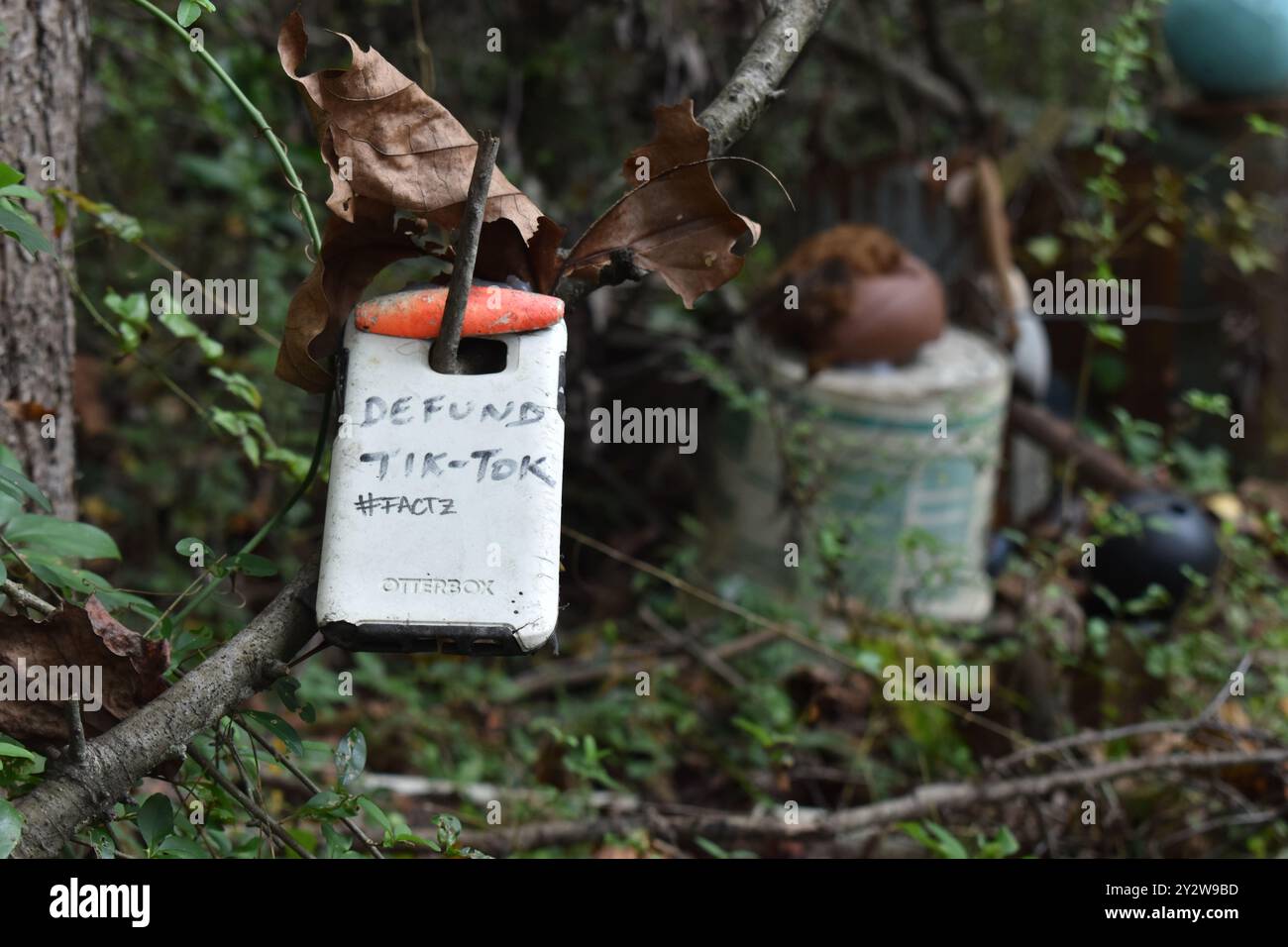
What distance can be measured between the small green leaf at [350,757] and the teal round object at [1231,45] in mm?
4518

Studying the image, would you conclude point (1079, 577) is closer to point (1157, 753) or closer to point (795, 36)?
point (1157, 753)

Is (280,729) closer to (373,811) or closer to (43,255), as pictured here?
(373,811)

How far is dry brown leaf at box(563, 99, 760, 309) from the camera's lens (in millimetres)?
1255

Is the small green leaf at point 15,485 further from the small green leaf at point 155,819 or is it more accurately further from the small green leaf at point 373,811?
the small green leaf at point 373,811

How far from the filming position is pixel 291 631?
117 centimetres

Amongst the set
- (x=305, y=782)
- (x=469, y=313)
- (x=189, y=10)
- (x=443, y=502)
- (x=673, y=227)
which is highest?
(x=189, y=10)

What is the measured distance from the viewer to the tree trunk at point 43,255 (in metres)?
1.76

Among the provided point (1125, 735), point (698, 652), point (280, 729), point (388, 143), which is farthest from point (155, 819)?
point (698, 652)

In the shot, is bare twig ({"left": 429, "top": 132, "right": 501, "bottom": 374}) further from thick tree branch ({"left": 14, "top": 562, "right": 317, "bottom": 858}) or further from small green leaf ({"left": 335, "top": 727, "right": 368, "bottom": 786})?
small green leaf ({"left": 335, "top": 727, "right": 368, "bottom": 786})

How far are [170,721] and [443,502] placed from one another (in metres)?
0.32

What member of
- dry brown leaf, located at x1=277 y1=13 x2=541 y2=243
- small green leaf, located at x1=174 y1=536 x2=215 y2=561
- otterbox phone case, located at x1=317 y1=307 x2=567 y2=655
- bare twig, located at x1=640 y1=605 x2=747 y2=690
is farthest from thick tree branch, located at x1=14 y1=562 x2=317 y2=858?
bare twig, located at x1=640 y1=605 x2=747 y2=690

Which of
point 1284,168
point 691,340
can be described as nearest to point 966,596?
point 691,340

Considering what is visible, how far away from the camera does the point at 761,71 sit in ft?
4.51

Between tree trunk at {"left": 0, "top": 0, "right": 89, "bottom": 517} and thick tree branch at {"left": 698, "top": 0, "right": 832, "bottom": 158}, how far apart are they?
0.98 meters
